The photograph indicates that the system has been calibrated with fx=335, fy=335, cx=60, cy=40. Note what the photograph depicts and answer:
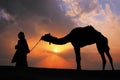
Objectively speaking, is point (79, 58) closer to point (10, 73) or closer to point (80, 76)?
point (80, 76)

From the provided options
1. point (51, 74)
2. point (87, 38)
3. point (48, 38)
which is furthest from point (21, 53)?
point (87, 38)

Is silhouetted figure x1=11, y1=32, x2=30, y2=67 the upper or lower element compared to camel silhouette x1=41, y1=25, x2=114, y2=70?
A: lower

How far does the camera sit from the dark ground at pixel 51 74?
18234 millimetres

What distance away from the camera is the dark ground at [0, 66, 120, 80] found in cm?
1823

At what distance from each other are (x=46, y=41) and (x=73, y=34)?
7.15 ft

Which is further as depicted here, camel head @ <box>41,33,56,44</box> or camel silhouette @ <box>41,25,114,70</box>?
camel head @ <box>41,33,56,44</box>

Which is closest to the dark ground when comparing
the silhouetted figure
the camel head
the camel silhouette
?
the silhouetted figure

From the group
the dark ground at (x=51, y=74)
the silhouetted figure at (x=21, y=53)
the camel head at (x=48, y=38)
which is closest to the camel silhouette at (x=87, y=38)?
the camel head at (x=48, y=38)

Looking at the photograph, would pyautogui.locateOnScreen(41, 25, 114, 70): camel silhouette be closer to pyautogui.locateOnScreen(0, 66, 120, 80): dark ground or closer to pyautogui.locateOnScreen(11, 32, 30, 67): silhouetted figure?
pyautogui.locateOnScreen(11, 32, 30, 67): silhouetted figure

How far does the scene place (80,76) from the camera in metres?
19.7

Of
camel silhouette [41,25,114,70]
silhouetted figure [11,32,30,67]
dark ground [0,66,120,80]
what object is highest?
camel silhouette [41,25,114,70]

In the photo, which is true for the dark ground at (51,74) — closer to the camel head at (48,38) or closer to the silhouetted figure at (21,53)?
the silhouetted figure at (21,53)

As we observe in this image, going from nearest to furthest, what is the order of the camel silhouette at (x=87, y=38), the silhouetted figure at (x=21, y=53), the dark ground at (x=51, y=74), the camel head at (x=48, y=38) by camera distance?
the dark ground at (x=51, y=74) < the silhouetted figure at (x=21, y=53) < the camel silhouette at (x=87, y=38) < the camel head at (x=48, y=38)

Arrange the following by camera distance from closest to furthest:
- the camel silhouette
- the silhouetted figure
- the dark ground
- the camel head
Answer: the dark ground
the silhouetted figure
the camel silhouette
the camel head
